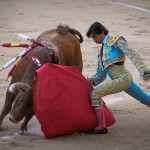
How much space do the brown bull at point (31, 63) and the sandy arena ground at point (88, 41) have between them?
0.26m

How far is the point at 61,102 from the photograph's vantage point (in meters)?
5.97

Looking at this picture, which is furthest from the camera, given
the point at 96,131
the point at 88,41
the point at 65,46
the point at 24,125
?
the point at 88,41

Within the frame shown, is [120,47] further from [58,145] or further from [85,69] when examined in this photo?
[85,69]

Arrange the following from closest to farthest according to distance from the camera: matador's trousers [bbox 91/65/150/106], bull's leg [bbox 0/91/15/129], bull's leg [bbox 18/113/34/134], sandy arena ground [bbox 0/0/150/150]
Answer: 1. sandy arena ground [bbox 0/0/150/150]
2. matador's trousers [bbox 91/65/150/106]
3. bull's leg [bbox 18/113/34/134]
4. bull's leg [bbox 0/91/15/129]

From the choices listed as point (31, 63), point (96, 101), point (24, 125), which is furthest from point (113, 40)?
point (24, 125)

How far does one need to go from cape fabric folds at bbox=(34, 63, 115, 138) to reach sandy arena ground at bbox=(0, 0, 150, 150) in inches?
5.1

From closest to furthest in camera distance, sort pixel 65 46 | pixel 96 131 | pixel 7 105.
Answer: pixel 96 131 < pixel 7 105 < pixel 65 46

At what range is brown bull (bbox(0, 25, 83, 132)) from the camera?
6.00 m

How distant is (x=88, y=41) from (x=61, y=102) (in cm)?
509

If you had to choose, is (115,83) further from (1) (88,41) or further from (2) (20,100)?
(1) (88,41)

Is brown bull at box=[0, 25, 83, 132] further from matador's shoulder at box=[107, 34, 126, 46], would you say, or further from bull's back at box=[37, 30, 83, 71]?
matador's shoulder at box=[107, 34, 126, 46]

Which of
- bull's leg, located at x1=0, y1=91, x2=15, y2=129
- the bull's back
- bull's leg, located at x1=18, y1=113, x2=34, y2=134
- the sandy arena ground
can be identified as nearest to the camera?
the sandy arena ground

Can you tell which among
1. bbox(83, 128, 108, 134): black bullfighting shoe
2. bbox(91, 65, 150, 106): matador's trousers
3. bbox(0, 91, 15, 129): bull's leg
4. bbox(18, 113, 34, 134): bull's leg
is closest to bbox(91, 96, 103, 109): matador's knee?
bbox(91, 65, 150, 106): matador's trousers

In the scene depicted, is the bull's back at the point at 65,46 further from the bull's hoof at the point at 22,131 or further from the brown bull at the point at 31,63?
the bull's hoof at the point at 22,131
